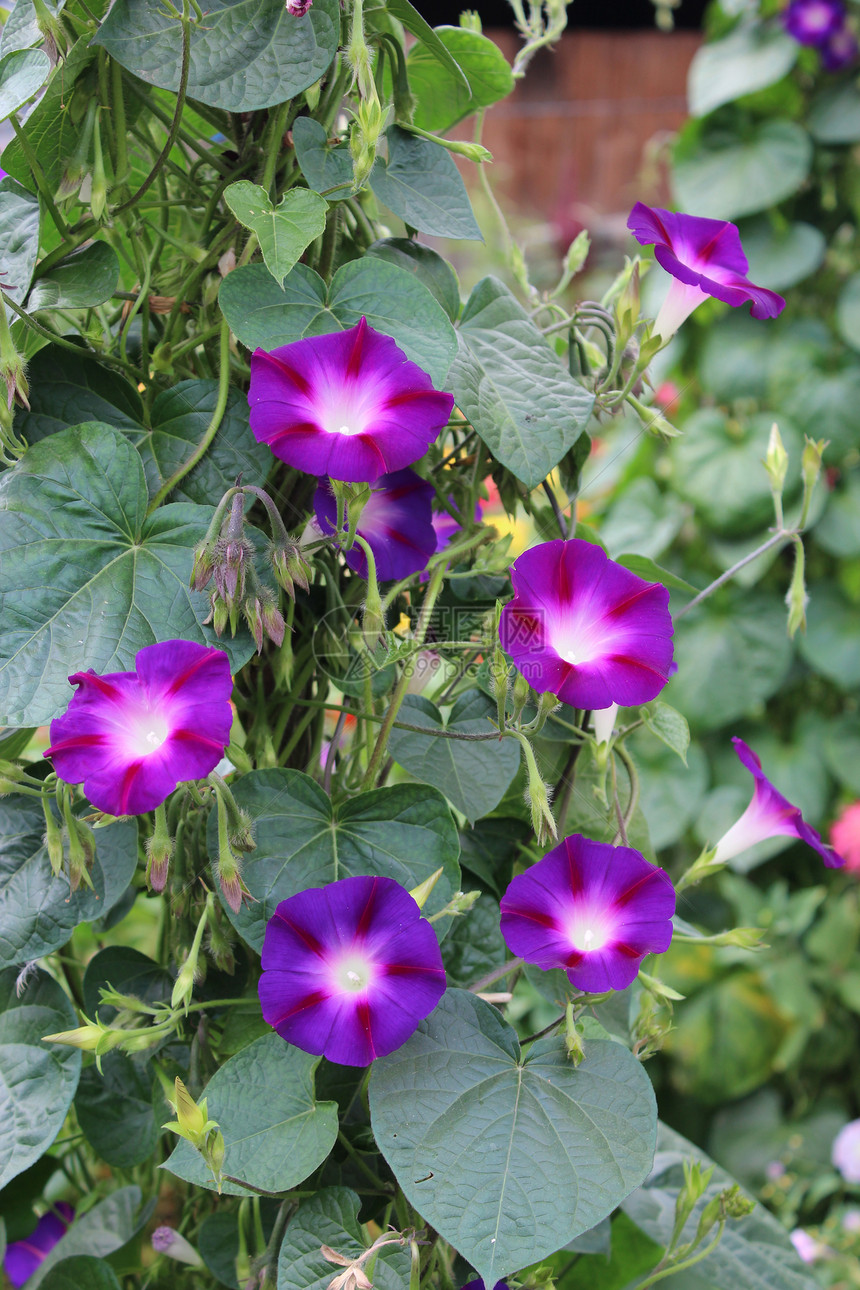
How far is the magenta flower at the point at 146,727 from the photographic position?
0.44 m

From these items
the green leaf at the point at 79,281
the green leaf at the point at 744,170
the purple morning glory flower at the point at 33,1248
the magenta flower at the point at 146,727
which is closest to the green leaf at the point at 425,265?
the green leaf at the point at 79,281

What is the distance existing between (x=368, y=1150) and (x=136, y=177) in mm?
626

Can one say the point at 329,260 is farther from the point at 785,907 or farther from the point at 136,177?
the point at 785,907

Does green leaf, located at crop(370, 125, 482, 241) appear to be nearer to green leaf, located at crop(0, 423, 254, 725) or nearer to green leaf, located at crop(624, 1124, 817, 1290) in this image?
green leaf, located at crop(0, 423, 254, 725)

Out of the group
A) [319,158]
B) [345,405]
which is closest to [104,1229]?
[345,405]

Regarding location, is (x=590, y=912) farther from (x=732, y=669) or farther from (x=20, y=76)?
(x=732, y=669)

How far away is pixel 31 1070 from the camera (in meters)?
0.57

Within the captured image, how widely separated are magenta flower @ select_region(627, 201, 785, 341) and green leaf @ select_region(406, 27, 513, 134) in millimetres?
150

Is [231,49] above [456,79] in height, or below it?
below

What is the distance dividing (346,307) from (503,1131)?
1.35ft

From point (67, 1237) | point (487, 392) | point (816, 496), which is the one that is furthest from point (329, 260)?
point (816, 496)

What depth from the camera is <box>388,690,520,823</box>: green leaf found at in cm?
59

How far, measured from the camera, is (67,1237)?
0.69 metres

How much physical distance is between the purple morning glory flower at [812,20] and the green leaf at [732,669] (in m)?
0.91
